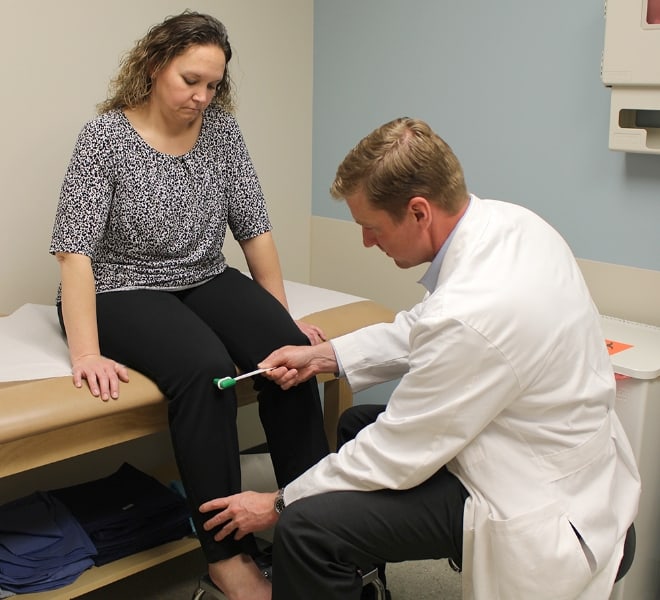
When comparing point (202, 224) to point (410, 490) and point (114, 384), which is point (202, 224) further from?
point (410, 490)

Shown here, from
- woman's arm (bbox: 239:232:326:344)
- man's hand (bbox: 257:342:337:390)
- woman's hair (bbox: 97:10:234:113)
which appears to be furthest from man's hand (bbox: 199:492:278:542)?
woman's hair (bbox: 97:10:234:113)

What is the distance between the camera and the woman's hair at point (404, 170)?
129cm

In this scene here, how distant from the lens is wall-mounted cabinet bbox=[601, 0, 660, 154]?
5.61ft

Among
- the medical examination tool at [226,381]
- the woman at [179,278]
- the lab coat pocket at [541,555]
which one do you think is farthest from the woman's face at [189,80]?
the lab coat pocket at [541,555]

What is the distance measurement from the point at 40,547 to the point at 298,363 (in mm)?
661

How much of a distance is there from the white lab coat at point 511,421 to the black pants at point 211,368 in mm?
319

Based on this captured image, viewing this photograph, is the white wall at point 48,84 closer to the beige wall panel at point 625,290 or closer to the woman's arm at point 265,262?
the woman's arm at point 265,262

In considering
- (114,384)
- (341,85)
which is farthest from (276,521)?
(341,85)

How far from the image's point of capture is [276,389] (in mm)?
1690

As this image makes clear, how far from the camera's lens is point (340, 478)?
134 cm

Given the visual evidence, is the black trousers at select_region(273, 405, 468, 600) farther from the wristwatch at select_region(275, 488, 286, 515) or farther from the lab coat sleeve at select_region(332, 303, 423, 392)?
the lab coat sleeve at select_region(332, 303, 423, 392)

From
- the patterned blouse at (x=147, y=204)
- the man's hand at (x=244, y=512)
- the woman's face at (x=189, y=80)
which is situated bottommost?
the man's hand at (x=244, y=512)

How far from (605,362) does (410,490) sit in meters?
0.37

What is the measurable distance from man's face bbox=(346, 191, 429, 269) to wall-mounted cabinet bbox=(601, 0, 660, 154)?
0.70 metres
